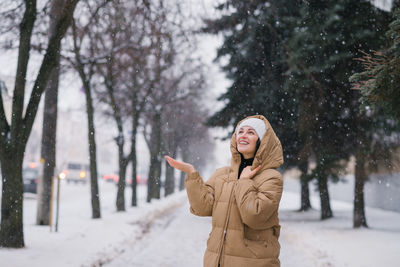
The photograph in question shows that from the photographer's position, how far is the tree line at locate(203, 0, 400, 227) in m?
10.3

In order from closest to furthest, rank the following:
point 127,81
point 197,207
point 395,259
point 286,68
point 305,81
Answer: point 197,207 → point 395,259 → point 305,81 → point 286,68 → point 127,81

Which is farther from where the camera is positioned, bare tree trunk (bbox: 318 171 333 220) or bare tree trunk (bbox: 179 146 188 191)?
bare tree trunk (bbox: 179 146 188 191)

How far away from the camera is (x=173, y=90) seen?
86.6 feet

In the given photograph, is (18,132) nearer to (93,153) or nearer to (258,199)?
(258,199)

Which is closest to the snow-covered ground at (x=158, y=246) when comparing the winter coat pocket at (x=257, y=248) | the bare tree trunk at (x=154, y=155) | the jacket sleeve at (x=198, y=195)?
the jacket sleeve at (x=198, y=195)

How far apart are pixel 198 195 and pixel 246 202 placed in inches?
15.4

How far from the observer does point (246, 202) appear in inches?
110

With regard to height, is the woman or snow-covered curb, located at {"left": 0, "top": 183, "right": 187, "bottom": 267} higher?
the woman

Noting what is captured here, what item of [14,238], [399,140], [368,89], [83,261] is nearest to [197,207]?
[368,89]

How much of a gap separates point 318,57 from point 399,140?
3507 mm

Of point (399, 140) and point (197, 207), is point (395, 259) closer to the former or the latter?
point (399, 140)

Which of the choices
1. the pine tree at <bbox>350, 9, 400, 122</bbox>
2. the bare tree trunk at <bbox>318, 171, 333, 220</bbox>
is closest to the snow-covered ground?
the bare tree trunk at <bbox>318, 171, 333, 220</bbox>

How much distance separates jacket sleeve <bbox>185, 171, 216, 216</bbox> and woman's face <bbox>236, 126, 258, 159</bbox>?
40cm

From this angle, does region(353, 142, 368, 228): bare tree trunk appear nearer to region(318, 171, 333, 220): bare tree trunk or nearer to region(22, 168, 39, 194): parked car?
region(318, 171, 333, 220): bare tree trunk
